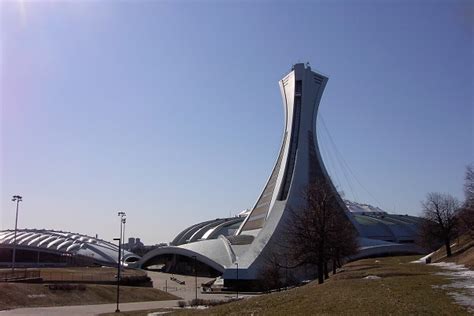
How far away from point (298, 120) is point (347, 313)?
213 ft

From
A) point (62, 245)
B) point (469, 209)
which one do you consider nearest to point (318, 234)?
→ point (469, 209)

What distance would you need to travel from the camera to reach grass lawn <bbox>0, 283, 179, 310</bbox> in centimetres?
3359

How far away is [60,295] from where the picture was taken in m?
37.4

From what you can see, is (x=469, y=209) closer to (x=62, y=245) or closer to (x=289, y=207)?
(x=289, y=207)

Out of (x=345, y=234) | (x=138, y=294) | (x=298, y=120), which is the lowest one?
(x=138, y=294)

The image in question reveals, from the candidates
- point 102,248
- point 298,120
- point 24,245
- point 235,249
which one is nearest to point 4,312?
point 235,249

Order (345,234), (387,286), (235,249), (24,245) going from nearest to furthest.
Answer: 1. (387,286)
2. (345,234)
3. (235,249)
4. (24,245)

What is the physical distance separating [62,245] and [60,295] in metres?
69.3

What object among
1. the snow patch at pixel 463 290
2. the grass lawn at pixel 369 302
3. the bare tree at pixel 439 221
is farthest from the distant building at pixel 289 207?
the grass lawn at pixel 369 302

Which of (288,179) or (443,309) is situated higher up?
(288,179)

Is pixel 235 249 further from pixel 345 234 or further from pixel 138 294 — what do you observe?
pixel 345 234

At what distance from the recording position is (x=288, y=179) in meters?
74.2

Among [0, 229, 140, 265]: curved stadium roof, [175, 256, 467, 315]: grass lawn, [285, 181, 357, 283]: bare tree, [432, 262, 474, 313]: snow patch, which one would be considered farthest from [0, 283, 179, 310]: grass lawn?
[0, 229, 140, 265]: curved stadium roof

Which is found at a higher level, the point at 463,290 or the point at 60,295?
the point at 463,290
